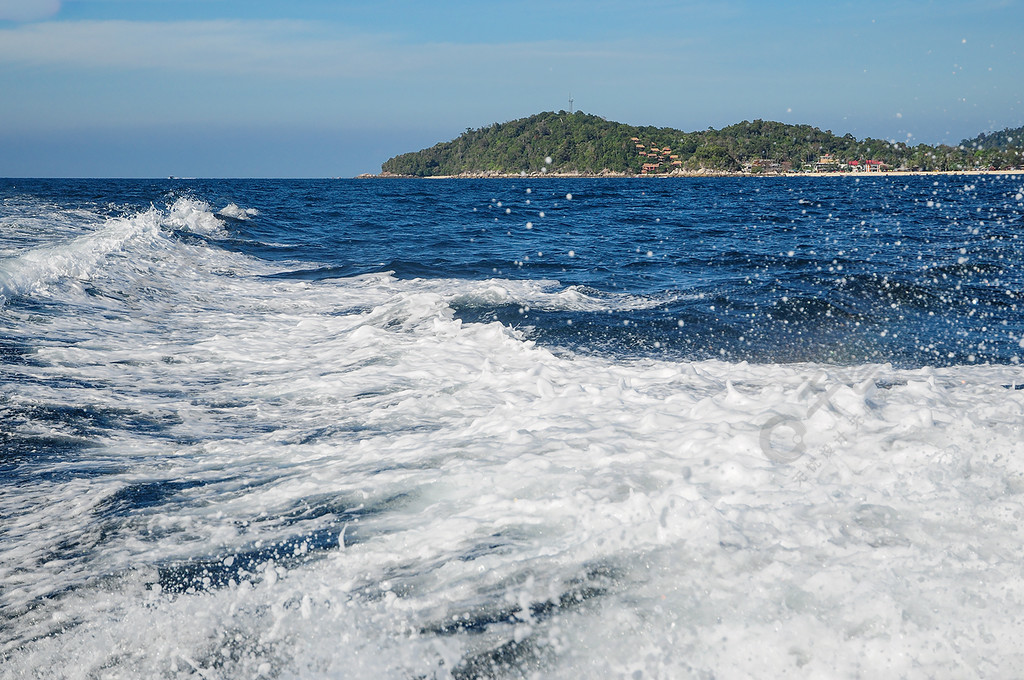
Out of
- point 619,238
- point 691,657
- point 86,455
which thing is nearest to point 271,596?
point 691,657

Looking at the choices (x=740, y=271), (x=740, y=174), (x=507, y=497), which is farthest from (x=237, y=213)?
(x=740, y=174)

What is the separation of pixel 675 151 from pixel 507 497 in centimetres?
15360

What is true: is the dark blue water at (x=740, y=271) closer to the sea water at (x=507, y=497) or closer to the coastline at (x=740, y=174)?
the sea water at (x=507, y=497)

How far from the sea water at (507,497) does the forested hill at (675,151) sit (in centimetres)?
11870

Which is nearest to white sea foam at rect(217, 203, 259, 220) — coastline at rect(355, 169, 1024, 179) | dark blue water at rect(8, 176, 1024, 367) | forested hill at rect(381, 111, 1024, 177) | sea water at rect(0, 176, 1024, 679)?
dark blue water at rect(8, 176, 1024, 367)

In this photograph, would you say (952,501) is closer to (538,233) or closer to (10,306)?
(10,306)

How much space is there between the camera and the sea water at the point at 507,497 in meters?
2.17

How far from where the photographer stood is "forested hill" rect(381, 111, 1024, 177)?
11769cm

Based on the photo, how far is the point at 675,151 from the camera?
479 ft

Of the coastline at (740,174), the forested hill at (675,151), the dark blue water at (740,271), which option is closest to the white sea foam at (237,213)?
the dark blue water at (740,271)

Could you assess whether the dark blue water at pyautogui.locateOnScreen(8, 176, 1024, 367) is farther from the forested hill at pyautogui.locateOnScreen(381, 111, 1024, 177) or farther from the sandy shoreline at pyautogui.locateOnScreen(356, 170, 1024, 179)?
the sandy shoreline at pyautogui.locateOnScreen(356, 170, 1024, 179)

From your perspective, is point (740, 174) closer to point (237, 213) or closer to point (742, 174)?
point (742, 174)

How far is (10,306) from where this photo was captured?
25.6 ft

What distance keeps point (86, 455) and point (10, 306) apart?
537cm
